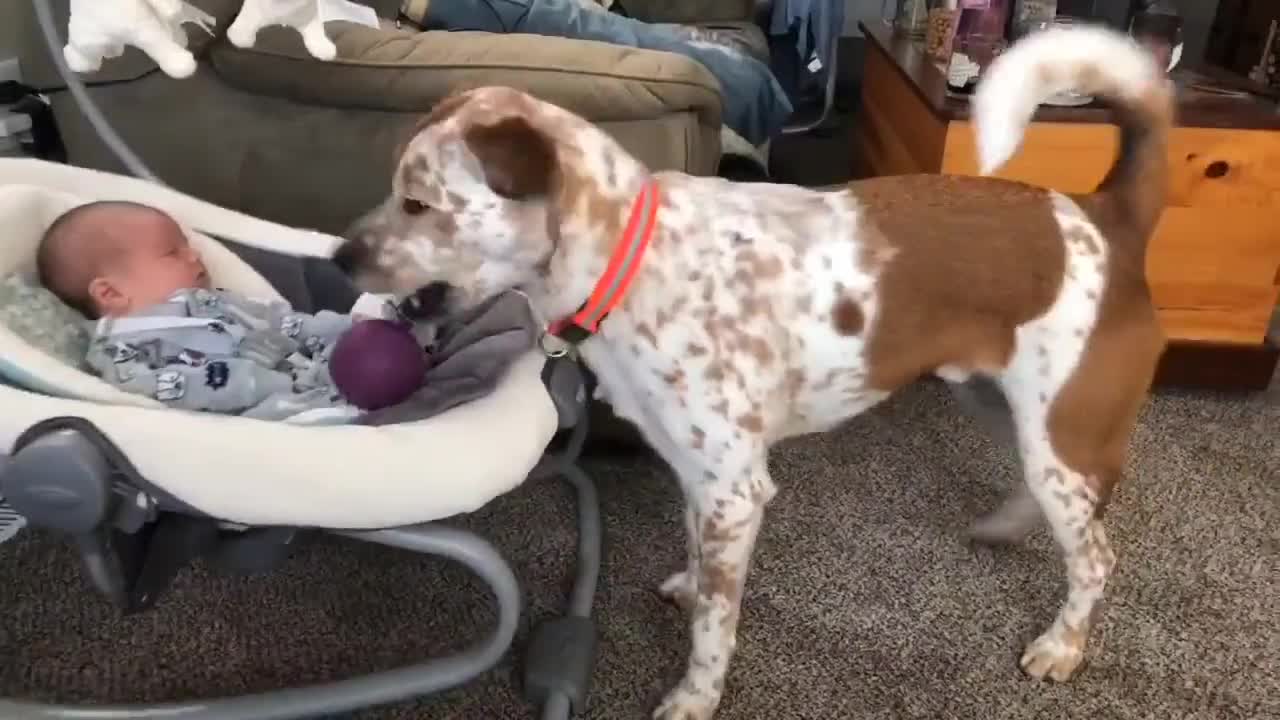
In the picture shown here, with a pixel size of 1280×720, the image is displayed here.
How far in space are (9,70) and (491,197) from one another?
199cm

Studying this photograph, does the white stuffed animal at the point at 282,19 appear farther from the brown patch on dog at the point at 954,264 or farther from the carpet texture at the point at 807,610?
the carpet texture at the point at 807,610

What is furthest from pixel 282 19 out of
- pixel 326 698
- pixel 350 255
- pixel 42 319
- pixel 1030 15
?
pixel 1030 15

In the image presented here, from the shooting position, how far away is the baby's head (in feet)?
4.84

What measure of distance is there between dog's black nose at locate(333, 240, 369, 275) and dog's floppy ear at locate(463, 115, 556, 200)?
217 millimetres

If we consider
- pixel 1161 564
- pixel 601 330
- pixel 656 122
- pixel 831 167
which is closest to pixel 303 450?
pixel 601 330

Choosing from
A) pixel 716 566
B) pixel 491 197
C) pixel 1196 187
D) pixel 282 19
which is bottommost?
pixel 716 566

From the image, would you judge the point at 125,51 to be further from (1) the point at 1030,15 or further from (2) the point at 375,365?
(1) the point at 1030,15

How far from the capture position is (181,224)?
162cm

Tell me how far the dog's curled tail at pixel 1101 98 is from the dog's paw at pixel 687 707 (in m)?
0.78

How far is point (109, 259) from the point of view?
1.49 meters

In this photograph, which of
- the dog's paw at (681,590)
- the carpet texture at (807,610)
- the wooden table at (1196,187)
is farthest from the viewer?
the wooden table at (1196,187)

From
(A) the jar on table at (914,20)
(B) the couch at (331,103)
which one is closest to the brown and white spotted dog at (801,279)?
(B) the couch at (331,103)

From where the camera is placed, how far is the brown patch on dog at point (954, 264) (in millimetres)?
1352

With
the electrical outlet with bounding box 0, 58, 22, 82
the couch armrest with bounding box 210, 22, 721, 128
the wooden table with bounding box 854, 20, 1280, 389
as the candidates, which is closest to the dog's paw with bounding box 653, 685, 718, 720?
the couch armrest with bounding box 210, 22, 721, 128
